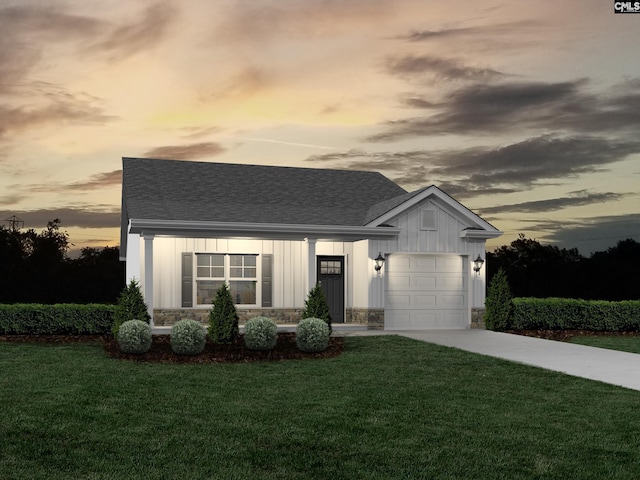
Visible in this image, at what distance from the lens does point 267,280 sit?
21922 mm

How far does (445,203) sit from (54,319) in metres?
12.0

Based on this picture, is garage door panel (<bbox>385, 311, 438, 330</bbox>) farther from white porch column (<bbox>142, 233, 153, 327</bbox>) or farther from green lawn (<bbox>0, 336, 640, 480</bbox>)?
green lawn (<bbox>0, 336, 640, 480</bbox>)

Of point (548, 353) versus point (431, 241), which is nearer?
point (548, 353)

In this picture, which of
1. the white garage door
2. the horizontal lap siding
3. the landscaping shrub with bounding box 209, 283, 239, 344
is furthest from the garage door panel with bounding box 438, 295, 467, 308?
the landscaping shrub with bounding box 209, 283, 239, 344

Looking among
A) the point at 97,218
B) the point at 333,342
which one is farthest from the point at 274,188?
the point at 97,218

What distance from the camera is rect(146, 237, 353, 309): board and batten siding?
2094cm

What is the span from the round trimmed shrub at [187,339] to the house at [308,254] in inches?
220

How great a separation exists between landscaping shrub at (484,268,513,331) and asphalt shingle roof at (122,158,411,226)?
3.98 m

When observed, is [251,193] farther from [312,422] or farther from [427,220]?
[312,422]

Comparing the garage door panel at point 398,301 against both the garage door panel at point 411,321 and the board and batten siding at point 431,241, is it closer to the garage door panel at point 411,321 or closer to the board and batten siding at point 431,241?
the garage door panel at point 411,321

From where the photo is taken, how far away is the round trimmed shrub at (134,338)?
14.6 meters

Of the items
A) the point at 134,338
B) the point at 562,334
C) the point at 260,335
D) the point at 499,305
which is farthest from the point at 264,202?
the point at 562,334

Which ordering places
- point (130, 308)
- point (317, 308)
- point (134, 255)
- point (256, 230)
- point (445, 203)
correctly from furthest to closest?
1. point (445, 203)
2. point (134, 255)
3. point (256, 230)
4. point (317, 308)
5. point (130, 308)

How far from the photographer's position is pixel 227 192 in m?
23.4
